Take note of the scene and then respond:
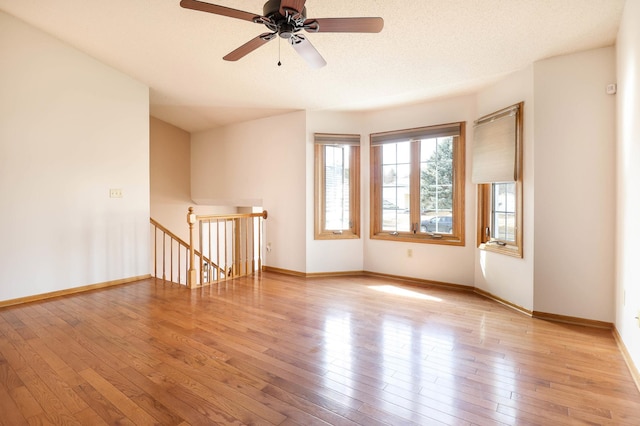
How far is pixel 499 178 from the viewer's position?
11.3ft

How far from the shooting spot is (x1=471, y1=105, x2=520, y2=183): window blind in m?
3.30

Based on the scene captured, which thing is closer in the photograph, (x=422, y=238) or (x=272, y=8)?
(x=272, y=8)

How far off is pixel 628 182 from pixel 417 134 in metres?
2.37

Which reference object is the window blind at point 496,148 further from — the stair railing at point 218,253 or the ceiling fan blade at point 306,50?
the stair railing at point 218,253

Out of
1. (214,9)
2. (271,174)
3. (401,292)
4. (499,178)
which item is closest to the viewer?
(214,9)

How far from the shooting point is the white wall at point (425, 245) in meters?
4.08

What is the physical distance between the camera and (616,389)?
76.7 inches

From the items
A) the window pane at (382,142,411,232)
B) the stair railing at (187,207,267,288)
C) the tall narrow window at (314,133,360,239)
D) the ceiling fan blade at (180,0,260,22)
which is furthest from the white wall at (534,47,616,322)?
the stair railing at (187,207,267,288)

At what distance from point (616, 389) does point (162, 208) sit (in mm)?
6865

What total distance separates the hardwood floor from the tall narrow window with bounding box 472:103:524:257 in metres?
0.80

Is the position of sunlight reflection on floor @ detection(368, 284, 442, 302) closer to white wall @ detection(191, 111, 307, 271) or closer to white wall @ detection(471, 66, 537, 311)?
white wall @ detection(471, 66, 537, 311)

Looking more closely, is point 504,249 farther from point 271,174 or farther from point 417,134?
point 271,174

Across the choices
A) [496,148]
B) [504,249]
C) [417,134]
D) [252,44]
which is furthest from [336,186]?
[252,44]

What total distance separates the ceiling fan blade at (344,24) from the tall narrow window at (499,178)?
2.10 meters
